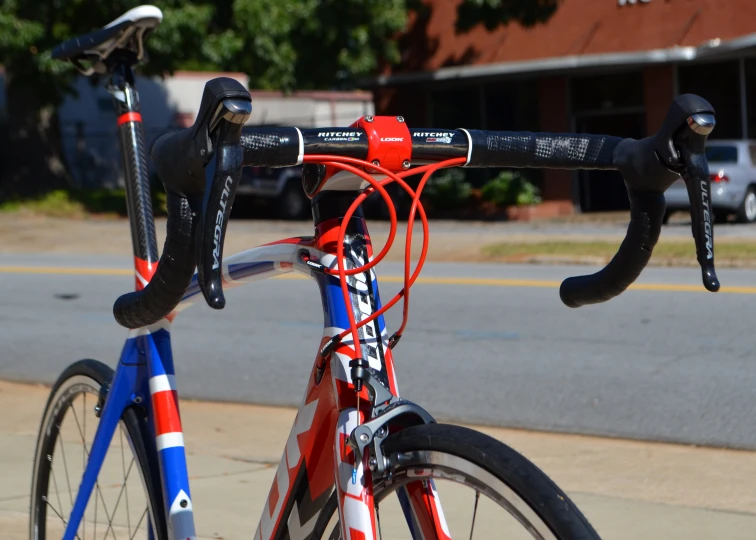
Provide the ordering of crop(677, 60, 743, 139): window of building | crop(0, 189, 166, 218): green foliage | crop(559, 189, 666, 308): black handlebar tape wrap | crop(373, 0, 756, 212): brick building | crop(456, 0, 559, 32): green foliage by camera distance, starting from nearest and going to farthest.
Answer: crop(559, 189, 666, 308): black handlebar tape wrap < crop(373, 0, 756, 212): brick building < crop(677, 60, 743, 139): window of building < crop(456, 0, 559, 32): green foliage < crop(0, 189, 166, 218): green foliage

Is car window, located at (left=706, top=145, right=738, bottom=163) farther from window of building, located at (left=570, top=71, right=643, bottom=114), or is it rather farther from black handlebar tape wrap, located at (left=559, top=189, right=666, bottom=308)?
black handlebar tape wrap, located at (left=559, top=189, right=666, bottom=308)

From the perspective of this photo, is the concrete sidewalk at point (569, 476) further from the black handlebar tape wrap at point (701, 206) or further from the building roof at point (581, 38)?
the building roof at point (581, 38)

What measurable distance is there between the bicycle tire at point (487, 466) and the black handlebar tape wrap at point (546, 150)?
1.84 feet

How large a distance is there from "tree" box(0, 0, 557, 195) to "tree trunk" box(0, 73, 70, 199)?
0.08ft

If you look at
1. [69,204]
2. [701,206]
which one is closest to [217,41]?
[69,204]

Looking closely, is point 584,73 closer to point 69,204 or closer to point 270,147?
point 69,204

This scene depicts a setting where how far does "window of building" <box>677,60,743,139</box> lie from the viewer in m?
→ 25.4

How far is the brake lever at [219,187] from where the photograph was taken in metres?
1.78

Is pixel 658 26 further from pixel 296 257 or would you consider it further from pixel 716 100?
pixel 296 257

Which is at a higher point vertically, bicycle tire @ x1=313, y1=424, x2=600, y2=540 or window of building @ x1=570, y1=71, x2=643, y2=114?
window of building @ x1=570, y1=71, x2=643, y2=114

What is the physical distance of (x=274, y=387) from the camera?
7.97m

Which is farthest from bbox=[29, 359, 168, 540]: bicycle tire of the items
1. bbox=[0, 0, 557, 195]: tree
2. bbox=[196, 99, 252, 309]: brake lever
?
bbox=[0, 0, 557, 195]: tree

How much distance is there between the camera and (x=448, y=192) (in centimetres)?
2716

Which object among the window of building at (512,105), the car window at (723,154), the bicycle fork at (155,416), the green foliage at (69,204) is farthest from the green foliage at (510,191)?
the bicycle fork at (155,416)
